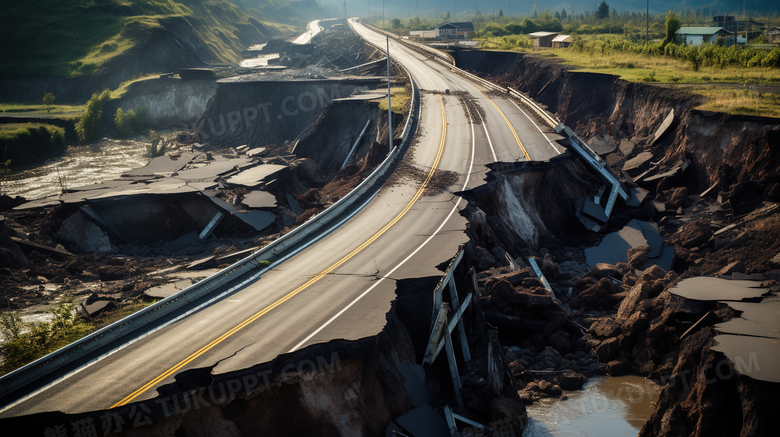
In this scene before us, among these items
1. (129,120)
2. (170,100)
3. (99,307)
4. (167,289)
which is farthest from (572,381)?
(170,100)

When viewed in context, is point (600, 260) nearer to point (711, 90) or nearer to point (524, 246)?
point (524, 246)

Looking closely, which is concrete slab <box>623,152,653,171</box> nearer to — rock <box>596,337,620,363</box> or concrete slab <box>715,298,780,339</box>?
rock <box>596,337,620,363</box>

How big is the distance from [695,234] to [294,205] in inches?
839

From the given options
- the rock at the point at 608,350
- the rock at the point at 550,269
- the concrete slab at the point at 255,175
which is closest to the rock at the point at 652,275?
the rock at the point at 608,350

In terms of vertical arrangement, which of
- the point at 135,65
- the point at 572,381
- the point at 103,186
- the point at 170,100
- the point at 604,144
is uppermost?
the point at 135,65

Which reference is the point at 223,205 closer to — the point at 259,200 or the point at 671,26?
the point at 259,200

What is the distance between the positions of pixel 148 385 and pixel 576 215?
22.6 m

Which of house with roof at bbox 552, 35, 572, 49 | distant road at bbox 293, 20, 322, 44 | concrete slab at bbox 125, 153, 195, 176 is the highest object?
distant road at bbox 293, 20, 322, 44

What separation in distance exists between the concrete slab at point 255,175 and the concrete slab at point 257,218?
3.73 metres

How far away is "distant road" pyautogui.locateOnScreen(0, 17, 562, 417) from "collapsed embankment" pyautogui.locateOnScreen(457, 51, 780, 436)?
271 centimetres

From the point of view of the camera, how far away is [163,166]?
34875 millimetres

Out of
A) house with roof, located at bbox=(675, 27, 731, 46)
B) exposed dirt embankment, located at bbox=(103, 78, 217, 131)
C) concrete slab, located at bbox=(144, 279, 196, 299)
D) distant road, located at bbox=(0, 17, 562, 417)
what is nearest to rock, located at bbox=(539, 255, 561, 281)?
distant road, located at bbox=(0, 17, 562, 417)

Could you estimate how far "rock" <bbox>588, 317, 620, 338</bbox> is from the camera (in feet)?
52.7

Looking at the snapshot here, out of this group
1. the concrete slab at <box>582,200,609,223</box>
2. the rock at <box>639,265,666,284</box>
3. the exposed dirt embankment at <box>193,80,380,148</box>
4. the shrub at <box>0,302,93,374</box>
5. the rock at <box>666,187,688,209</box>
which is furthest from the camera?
the exposed dirt embankment at <box>193,80,380,148</box>
